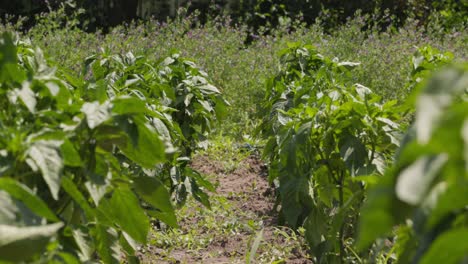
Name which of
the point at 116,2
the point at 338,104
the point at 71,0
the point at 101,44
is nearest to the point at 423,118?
the point at 338,104

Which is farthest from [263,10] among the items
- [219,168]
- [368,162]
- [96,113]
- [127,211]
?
[96,113]

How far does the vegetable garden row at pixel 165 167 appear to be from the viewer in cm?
106

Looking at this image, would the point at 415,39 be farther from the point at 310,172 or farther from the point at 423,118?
the point at 423,118

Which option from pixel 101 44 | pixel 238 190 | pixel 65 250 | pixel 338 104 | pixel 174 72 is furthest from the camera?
pixel 101 44

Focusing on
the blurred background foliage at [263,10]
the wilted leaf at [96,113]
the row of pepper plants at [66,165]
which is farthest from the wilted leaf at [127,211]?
the blurred background foliage at [263,10]

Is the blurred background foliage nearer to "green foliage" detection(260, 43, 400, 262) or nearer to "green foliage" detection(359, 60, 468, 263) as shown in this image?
"green foliage" detection(260, 43, 400, 262)

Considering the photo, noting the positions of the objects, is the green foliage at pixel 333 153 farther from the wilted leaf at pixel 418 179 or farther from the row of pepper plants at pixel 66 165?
the wilted leaf at pixel 418 179

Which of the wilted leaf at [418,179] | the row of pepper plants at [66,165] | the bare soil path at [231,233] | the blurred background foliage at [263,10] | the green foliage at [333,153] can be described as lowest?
the blurred background foliage at [263,10]

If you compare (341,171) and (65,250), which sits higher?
(65,250)

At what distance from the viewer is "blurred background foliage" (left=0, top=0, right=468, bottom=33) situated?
533 inches

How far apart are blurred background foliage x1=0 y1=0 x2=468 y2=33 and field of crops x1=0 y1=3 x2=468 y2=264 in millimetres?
7258

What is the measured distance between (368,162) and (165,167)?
1.54 meters

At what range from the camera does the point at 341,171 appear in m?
3.07

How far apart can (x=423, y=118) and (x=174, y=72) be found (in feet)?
13.5
